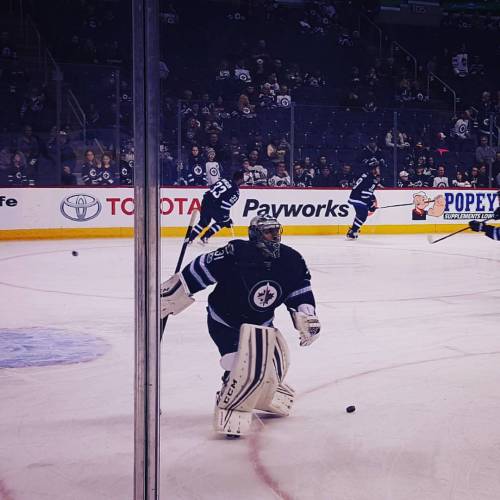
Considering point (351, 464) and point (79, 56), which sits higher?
point (79, 56)

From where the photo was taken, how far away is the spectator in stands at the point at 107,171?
39.0 feet

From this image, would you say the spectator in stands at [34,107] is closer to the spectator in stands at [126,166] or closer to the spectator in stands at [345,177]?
the spectator in stands at [126,166]

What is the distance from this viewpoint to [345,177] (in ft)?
46.1

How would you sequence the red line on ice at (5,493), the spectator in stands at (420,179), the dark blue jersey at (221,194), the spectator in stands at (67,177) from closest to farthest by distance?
the red line on ice at (5,493) < the dark blue jersey at (221,194) < the spectator in stands at (67,177) < the spectator in stands at (420,179)

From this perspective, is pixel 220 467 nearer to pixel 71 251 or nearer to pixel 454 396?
pixel 454 396

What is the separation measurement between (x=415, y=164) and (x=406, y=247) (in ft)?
9.95

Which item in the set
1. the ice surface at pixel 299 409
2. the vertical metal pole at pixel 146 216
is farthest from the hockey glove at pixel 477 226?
the vertical metal pole at pixel 146 216

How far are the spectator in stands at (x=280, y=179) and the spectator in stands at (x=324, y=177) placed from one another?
1.62 ft

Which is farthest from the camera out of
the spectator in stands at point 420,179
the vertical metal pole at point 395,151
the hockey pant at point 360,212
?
the spectator in stands at point 420,179

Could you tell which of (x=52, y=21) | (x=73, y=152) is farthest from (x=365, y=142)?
(x=52, y=21)

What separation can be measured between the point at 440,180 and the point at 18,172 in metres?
7.61

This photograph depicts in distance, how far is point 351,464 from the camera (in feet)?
9.68

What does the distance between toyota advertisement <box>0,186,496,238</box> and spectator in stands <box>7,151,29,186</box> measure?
175 mm

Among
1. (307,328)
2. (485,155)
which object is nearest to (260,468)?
(307,328)
